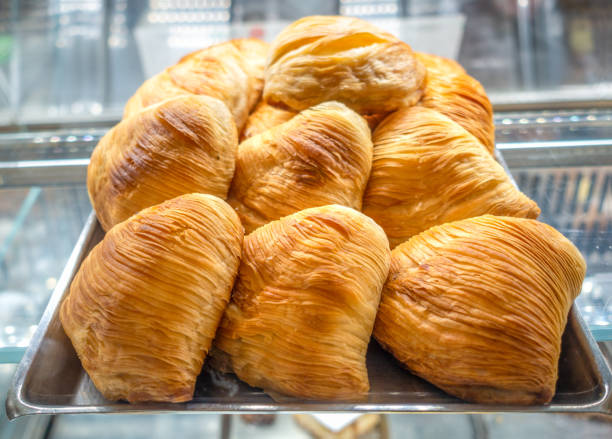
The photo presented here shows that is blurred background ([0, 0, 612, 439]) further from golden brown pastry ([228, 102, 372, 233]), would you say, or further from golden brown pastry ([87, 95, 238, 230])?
golden brown pastry ([228, 102, 372, 233])

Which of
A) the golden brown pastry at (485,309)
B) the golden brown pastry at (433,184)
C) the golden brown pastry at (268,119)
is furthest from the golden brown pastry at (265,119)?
the golden brown pastry at (485,309)

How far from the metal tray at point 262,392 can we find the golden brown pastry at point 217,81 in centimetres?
41

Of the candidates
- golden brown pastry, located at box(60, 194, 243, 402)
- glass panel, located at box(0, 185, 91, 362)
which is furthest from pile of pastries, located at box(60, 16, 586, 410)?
glass panel, located at box(0, 185, 91, 362)

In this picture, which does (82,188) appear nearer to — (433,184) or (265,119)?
(265,119)

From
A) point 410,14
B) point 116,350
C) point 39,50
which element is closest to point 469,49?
point 410,14

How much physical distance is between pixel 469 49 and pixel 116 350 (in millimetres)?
1536

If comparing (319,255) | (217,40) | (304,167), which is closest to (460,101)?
(304,167)

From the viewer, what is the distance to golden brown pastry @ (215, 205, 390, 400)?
0.67 meters

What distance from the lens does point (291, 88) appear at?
0.91 m

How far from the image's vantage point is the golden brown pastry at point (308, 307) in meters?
0.67

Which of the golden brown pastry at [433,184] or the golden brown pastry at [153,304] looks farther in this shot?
the golden brown pastry at [433,184]

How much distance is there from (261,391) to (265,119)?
47cm

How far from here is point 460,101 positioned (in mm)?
961

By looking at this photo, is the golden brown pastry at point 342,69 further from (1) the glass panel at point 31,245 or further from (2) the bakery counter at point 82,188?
(1) the glass panel at point 31,245
